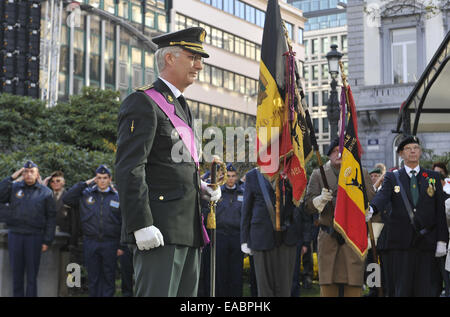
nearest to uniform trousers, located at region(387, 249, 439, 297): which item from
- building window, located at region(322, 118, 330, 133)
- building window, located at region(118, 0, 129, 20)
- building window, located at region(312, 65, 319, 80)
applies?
building window, located at region(118, 0, 129, 20)

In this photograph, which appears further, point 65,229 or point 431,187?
point 65,229

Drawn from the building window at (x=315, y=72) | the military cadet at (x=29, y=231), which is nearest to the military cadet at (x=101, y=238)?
the military cadet at (x=29, y=231)

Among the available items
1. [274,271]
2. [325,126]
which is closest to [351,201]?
[274,271]

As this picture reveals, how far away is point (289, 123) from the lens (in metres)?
8.39

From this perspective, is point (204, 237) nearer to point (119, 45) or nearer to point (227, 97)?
point (119, 45)

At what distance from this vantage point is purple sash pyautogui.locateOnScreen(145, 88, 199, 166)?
5.27 m

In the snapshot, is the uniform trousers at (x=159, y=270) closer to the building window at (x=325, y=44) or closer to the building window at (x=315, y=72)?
the building window at (x=325, y=44)

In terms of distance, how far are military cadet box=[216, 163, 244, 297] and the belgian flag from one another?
3.72m

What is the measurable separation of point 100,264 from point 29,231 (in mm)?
1166

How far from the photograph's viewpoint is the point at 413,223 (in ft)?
28.8

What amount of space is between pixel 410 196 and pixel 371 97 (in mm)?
22910

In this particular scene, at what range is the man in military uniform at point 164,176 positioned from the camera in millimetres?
4953

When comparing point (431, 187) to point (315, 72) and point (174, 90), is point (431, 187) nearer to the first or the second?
point (174, 90)
